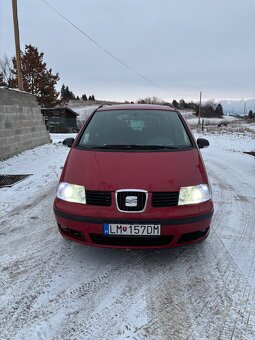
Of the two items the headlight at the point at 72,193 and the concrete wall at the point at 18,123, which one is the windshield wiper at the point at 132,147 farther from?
the concrete wall at the point at 18,123

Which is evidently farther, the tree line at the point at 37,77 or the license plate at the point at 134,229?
the tree line at the point at 37,77

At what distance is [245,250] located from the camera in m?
3.68

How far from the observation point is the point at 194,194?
3.26m

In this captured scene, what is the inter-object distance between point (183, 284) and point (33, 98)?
439 inches

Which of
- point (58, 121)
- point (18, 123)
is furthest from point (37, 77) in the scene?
point (18, 123)

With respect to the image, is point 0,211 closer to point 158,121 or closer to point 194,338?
point 158,121

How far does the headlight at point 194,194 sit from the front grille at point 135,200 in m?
0.36

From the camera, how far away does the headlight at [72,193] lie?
3.28 metres

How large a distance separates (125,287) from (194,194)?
1.10 meters

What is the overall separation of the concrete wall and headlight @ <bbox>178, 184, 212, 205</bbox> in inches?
288

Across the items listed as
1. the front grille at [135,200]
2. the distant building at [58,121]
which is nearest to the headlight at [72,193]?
the front grille at [135,200]

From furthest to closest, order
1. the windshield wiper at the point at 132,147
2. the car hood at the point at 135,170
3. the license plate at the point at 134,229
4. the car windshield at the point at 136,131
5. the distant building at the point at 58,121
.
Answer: the distant building at the point at 58,121
the car windshield at the point at 136,131
the windshield wiper at the point at 132,147
the car hood at the point at 135,170
the license plate at the point at 134,229

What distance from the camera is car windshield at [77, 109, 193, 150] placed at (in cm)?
407

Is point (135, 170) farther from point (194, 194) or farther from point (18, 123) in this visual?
point (18, 123)
